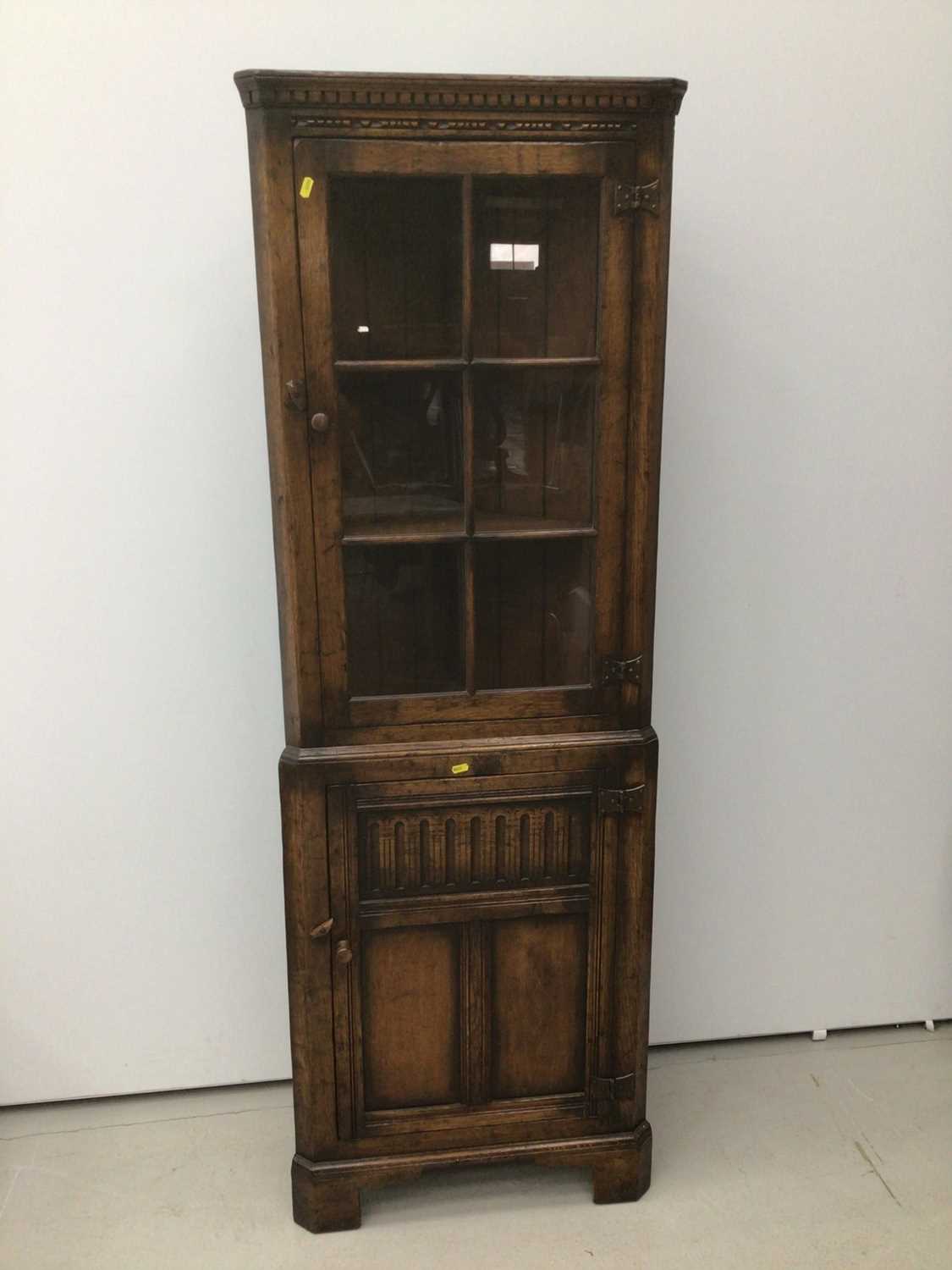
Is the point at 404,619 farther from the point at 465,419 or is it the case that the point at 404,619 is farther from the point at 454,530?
the point at 465,419

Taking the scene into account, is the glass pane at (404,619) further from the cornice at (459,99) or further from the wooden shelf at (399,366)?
the cornice at (459,99)

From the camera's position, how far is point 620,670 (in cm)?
200

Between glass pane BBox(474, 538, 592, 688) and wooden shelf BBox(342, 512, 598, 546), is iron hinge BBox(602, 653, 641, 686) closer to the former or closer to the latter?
glass pane BBox(474, 538, 592, 688)

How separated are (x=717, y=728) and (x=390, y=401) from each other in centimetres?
108

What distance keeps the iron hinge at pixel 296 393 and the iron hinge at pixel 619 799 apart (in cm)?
83

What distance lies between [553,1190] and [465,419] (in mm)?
1449

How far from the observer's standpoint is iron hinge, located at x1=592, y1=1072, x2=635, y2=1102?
7.06ft

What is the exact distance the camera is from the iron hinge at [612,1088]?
7.06 feet

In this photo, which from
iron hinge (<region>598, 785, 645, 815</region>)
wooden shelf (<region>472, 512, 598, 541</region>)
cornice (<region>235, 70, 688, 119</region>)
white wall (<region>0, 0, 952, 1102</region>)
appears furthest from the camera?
white wall (<region>0, 0, 952, 1102</region>)

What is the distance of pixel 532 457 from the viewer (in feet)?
6.38

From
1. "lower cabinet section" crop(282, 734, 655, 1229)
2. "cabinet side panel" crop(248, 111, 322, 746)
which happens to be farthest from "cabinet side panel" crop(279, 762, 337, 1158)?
"cabinet side panel" crop(248, 111, 322, 746)

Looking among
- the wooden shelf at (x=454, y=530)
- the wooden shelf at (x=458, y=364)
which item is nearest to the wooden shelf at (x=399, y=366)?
the wooden shelf at (x=458, y=364)

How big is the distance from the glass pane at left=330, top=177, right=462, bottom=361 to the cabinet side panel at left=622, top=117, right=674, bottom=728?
0.95 ft

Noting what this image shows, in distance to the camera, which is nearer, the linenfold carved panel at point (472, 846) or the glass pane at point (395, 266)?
the glass pane at point (395, 266)
